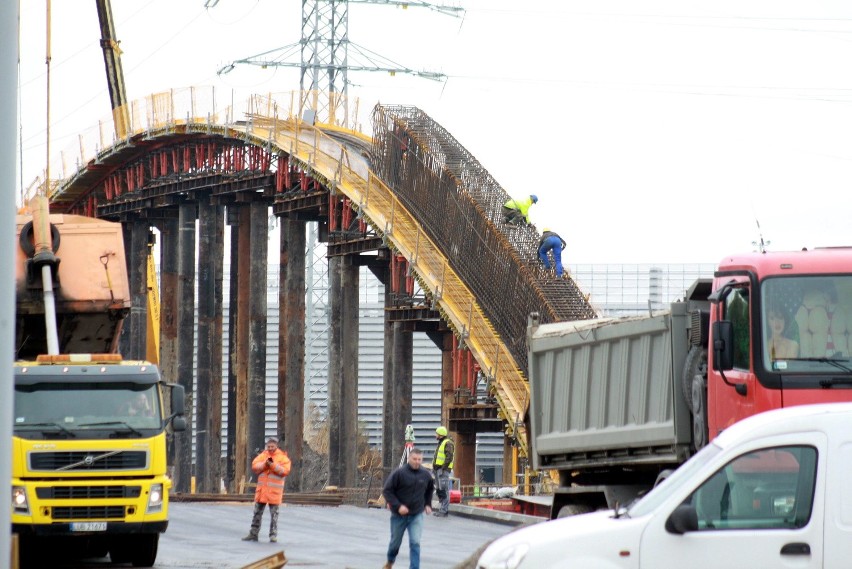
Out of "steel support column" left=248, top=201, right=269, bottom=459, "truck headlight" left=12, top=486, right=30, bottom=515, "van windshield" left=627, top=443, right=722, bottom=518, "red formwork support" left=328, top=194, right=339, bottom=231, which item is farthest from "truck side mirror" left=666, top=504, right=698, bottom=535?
"steel support column" left=248, top=201, right=269, bottom=459

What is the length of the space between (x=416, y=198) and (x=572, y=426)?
22353 mm

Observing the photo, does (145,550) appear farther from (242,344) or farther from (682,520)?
(242,344)

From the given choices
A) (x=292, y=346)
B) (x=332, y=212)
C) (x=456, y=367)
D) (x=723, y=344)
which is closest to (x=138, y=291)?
(x=292, y=346)

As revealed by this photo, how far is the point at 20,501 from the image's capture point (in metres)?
15.7

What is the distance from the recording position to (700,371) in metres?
13.4

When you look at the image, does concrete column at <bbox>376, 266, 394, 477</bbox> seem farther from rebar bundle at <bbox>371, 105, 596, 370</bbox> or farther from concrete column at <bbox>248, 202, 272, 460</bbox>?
concrete column at <bbox>248, 202, 272, 460</bbox>

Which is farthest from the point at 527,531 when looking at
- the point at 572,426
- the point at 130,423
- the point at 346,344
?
the point at 346,344

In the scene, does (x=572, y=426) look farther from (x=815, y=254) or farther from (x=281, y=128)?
(x=281, y=128)

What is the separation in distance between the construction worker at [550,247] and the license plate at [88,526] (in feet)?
58.6

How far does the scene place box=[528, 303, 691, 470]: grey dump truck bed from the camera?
45.0 feet

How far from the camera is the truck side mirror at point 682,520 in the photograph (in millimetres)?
8820

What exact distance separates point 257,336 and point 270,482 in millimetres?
22368

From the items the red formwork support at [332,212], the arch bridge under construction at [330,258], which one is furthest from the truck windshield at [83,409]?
the red formwork support at [332,212]

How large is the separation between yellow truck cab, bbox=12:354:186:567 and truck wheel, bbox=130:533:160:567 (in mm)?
286
